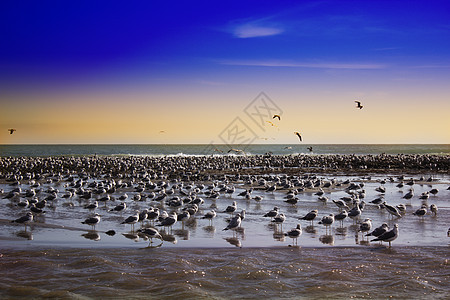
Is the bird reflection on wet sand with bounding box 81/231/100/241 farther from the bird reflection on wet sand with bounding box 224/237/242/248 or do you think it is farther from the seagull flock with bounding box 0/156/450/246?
the bird reflection on wet sand with bounding box 224/237/242/248

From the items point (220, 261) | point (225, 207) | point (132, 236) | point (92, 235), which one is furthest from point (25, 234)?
point (225, 207)

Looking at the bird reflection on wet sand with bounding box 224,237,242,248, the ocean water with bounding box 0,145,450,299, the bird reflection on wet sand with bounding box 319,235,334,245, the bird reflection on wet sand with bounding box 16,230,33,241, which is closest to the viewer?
the ocean water with bounding box 0,145,450,299

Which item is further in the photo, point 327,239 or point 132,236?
point 132,236

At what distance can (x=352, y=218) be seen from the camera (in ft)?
54.4

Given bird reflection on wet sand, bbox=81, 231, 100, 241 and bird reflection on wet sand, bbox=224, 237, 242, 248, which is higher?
bird reflection on wet sand, bbox=224, 237, 242, 248

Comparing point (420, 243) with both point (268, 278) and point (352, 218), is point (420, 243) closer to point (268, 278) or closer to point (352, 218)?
point (352, 218)

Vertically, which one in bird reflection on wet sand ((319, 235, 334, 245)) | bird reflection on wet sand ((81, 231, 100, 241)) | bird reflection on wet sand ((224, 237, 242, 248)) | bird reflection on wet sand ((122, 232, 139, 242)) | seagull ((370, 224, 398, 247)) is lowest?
bird reflection on wet sand ((122, 232, 139, 242))

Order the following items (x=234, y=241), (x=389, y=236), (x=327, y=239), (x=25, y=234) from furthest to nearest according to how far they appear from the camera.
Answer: (x=25, y=234), (x=327, y=239), (x=234, y=241), (x=389, y=236)

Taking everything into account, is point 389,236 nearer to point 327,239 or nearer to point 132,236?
point 327,239

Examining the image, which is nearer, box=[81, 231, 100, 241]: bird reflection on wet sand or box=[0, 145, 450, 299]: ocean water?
box=[0, 145, 450, 299]: ocean water

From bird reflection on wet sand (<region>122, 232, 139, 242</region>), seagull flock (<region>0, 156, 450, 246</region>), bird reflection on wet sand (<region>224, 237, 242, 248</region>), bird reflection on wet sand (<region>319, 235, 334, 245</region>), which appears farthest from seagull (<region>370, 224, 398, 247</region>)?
bird reflection on wet sand (<region>122, 232, 139, 242</region>)

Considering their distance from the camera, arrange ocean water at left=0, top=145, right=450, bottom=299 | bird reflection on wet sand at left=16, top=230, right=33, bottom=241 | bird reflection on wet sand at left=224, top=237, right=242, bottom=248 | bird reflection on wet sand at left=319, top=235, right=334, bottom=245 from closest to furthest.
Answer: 1. ocean water at left=0, top=145, right=450, bottom=299
2. bird reflection on wet sand at left=224, top=237, right=242, bottom=248
3. bird reflection on wet sand at left=319, top=235, right=334, bottom=245
4. bird reflection on wet sand at left=16, top=230, right=33, bottom=241

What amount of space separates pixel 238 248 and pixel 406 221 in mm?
8255

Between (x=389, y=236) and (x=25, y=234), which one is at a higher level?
(x=389, y=236)
